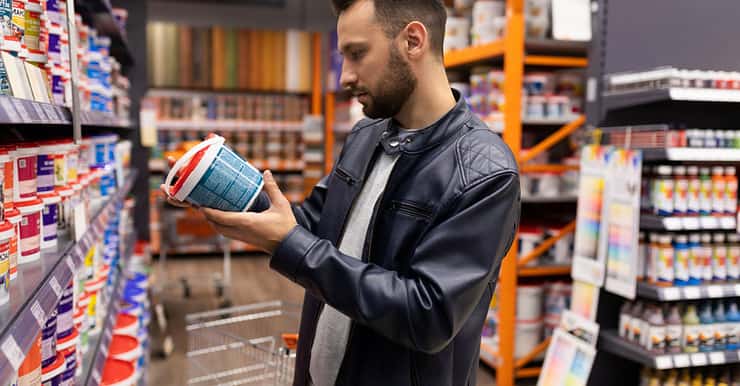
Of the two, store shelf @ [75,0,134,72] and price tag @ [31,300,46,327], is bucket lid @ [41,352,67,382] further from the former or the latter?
store shelf @ [75,0,134,72]

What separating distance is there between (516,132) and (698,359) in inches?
62.0

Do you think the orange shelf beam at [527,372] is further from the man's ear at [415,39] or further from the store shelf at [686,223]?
the man's ear at [415,39]

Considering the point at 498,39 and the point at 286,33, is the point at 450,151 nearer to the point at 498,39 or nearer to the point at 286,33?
the point at 498,39

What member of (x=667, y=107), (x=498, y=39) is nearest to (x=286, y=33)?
(x=498, y=39)

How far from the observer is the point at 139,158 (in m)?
5.27

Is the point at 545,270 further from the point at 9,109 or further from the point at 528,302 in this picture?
the point at 9,109

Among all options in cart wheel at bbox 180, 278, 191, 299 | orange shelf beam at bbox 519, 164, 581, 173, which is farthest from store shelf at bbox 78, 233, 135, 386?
cart wheel at bbox 180, 278, 191, 299

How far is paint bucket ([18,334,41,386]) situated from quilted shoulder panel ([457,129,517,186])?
1.00 meters

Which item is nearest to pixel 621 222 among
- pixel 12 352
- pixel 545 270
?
pixel 545 270

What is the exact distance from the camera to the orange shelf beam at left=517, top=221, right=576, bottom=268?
13.3ft

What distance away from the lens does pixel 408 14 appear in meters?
1.44

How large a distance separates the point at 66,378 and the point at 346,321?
0.87 meters

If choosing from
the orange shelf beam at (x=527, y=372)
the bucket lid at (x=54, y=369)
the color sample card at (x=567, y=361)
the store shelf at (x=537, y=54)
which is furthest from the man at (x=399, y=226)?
the orange shelf beam at (x=527, y=372)

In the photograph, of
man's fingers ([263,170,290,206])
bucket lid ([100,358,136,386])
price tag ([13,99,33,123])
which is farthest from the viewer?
bucket lid ([100,358,136,386])
